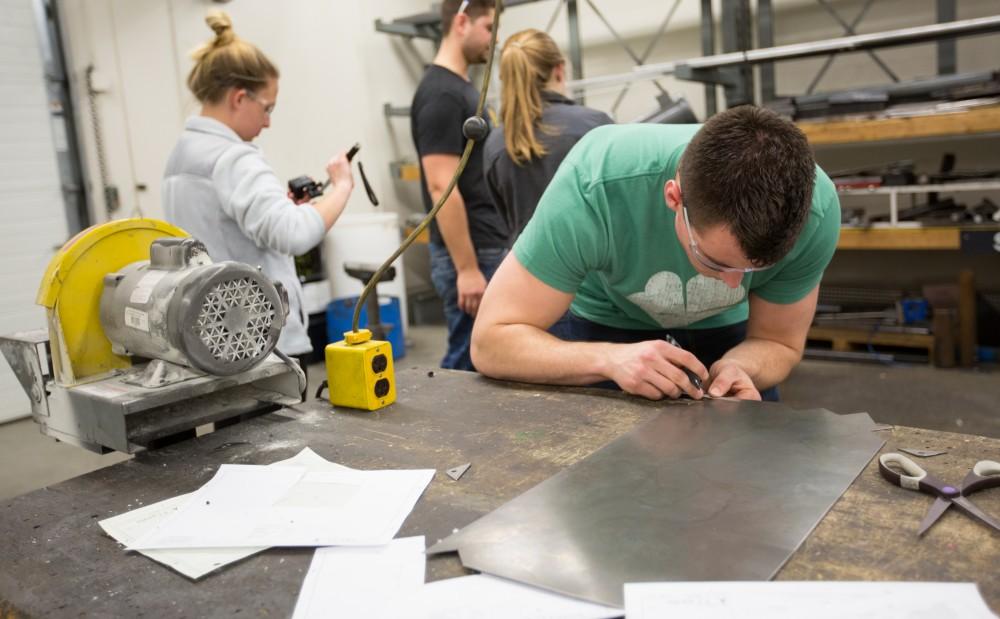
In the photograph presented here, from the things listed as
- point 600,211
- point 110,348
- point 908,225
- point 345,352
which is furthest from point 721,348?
point 908,225

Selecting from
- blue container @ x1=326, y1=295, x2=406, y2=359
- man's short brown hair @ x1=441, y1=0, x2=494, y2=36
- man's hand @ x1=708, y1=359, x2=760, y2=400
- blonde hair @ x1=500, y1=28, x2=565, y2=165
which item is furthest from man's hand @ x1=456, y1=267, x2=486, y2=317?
blue container @ x1=326, y1=295, x2=406, y2=359

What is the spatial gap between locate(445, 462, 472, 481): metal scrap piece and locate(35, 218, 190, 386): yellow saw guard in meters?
0.56

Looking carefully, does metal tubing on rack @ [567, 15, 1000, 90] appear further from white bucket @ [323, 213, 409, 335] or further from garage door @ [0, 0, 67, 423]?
garage door @ [0, 0, 67, 423]

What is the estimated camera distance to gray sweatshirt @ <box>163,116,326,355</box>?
1712mm

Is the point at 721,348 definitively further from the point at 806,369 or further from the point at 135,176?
the point at 135,176

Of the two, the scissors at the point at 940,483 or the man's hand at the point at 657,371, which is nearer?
the scissors at the point at 940,483

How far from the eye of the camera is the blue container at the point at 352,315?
396 cm

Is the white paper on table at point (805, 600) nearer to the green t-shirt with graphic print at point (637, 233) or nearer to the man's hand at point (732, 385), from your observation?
the man's hand at point (732, 385)

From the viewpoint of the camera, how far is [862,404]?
9.64ft

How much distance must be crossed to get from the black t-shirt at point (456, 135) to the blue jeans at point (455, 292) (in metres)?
0.04

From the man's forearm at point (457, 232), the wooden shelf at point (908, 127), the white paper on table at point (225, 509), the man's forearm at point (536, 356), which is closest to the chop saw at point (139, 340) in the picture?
the white paper on table at point (225, 509)

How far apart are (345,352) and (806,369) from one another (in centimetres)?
276

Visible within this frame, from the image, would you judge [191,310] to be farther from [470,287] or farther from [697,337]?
[470,287]

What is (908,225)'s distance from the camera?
311 centimetres
